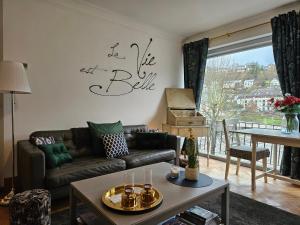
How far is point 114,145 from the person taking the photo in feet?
9.41

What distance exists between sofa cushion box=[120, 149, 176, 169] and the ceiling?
84.9 inches

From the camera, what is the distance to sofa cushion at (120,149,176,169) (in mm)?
2770

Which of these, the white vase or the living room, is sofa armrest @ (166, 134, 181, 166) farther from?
the white vase

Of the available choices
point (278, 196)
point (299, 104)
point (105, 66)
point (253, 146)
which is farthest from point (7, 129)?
point (299, 104)

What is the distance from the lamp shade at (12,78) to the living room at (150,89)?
12mm

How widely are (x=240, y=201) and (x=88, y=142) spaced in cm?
208

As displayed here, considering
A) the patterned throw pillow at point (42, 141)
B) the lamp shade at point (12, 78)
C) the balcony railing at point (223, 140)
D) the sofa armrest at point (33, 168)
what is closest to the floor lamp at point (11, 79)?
the lamp shade at point (12, 78)

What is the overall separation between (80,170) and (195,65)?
3.12 meters

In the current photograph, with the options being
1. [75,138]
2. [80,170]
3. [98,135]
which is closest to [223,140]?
[98,135]

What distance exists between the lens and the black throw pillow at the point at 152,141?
3346mm

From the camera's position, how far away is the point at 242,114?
159 inches

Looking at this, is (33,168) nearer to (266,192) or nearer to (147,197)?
(147,197)

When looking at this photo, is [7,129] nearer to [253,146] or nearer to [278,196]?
[253,146]

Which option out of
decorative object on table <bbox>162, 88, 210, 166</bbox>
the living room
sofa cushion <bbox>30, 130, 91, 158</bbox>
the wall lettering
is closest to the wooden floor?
the living room
